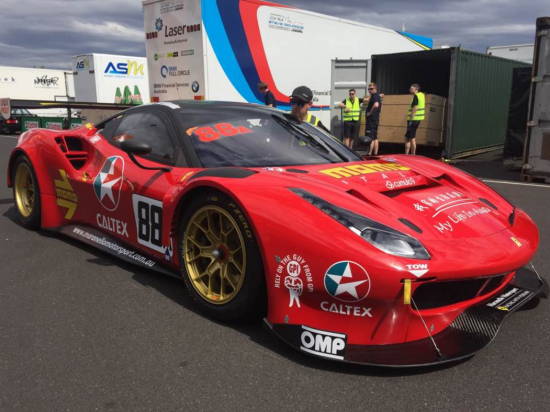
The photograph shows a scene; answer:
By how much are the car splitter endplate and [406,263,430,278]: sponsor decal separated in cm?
33

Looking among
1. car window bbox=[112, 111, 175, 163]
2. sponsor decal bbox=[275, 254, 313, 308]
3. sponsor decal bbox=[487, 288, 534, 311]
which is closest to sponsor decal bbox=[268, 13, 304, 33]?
car window bbox=[112, 111, 175, 163]

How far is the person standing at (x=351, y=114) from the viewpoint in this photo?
1118cm

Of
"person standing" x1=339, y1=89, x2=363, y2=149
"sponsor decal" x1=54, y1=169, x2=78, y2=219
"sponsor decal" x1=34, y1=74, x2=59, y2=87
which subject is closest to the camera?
"sponsor decal" x1=54, y1=169, x2=78, y2=219

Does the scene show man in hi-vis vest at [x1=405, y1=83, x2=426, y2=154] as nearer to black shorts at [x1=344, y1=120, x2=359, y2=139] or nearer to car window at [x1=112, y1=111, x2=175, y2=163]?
black shorts at [x1=344, y1=120, x2=359, y2=139]

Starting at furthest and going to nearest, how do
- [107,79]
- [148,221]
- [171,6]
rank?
[107,79] < [171,6] < [148,221]

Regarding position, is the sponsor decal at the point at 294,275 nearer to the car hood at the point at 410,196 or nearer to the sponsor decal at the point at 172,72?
the car hood at the point at 410,196

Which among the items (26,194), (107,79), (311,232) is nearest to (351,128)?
(26,194)

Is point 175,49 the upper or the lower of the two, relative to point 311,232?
upper

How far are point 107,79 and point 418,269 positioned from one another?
65.5 ft

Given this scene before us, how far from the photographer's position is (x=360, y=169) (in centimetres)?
292

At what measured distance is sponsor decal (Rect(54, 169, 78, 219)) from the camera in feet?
12.9

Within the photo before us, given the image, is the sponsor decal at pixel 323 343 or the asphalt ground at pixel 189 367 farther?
the sponsor decal at pixel 323 343

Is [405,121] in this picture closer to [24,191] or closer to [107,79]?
[24,191]

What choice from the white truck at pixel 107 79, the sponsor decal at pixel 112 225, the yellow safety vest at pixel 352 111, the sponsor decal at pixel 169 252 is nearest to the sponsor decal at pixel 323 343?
the sponsor decal at pixel 169 252
